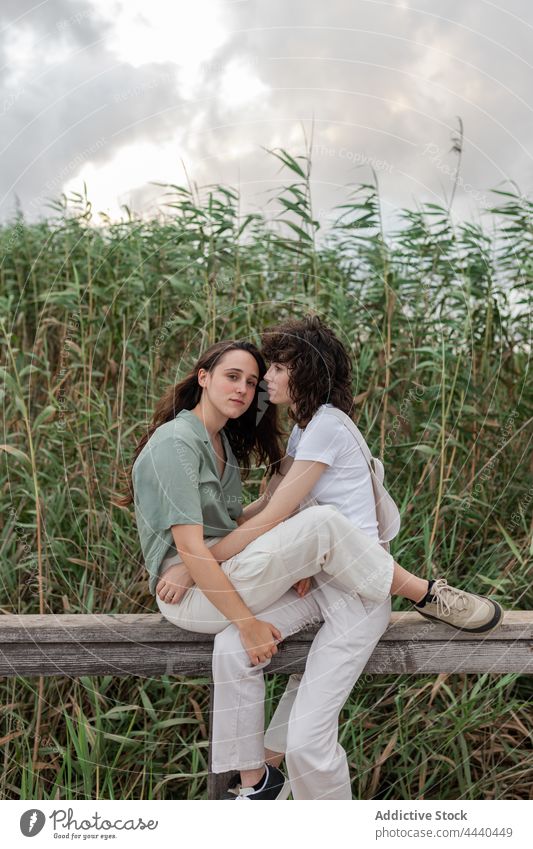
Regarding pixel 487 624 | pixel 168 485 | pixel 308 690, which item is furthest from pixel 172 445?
pixel 487 624

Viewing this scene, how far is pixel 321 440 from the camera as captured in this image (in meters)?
1.67

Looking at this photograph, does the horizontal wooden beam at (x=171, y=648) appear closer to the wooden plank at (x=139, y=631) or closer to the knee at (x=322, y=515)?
the wooden plank at (x=139, y=631)

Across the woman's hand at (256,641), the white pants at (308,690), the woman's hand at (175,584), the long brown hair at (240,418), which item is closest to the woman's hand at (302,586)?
the white pants at (308,690)

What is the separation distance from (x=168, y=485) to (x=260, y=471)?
35.9 inches

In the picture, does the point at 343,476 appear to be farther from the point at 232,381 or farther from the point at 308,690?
the point at 308,690

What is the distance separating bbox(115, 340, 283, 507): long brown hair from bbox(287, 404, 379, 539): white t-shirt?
18 centimetres

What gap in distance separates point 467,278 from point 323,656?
4.98 feet

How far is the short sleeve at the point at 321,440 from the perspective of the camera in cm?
166

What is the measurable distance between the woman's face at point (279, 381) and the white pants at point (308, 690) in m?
0.42

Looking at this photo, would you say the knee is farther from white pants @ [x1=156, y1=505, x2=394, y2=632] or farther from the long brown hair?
the long brown hair

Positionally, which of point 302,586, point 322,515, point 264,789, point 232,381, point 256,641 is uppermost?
point 232,381

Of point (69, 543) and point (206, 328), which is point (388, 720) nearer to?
point (69, 543)

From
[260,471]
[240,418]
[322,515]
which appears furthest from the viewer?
[260,471]
